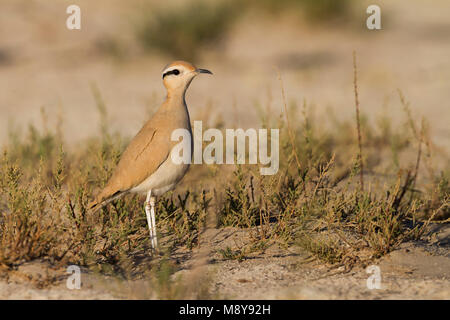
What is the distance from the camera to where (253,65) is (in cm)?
1020

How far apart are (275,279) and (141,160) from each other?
105cm

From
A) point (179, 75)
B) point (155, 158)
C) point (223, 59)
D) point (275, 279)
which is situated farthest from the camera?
point (223, 59)

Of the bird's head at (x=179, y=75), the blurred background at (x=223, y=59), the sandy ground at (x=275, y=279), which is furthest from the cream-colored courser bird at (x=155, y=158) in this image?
the blurred background at (x=223, y=59)

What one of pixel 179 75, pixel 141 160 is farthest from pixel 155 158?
pixel 179 75

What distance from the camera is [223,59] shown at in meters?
10.4

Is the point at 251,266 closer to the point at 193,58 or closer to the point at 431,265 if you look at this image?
the point at 431,265

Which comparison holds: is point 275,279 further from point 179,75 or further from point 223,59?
point 223,59

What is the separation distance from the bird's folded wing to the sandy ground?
21.0 inches

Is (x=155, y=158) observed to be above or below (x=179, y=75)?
below

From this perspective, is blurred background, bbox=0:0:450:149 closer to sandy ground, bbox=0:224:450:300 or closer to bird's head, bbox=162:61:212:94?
bird's head, bbox=162:61:212:94

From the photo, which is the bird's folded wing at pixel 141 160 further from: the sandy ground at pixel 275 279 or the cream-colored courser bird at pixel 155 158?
the sandy ground at pixel 275 279

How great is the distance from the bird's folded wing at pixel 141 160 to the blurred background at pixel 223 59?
87.6 inches

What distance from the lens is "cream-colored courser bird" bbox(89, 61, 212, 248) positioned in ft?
12.0

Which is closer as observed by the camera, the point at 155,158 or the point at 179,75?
the point at 155,158
